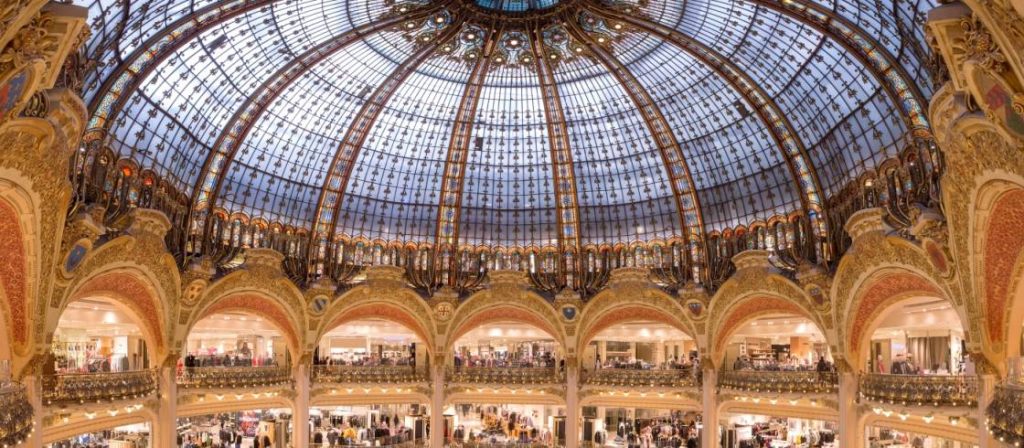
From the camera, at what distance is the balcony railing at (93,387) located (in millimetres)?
30797

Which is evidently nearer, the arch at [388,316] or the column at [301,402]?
the column at [301,402]

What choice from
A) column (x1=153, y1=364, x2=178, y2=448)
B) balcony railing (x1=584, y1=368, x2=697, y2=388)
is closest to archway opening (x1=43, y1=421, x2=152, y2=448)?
column (x1=153, y1=364, x2=178, y2=448)

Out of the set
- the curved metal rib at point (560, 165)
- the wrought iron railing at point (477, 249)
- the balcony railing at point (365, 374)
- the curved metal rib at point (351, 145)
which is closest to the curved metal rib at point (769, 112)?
the wrought iron railing at point (477, 249)

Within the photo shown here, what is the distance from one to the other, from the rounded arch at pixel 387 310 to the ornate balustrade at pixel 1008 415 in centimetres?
3070

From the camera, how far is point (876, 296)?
1407 inches

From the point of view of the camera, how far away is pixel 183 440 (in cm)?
4356

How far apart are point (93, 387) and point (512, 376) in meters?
22.6

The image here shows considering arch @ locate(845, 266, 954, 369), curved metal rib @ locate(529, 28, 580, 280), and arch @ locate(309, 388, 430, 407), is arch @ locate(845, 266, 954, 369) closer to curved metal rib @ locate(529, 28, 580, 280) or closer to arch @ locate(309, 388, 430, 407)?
curved metal rib @ locate(529, 28, 580, 280)

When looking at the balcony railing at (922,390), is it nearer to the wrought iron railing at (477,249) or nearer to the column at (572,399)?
the wrought iron railing at (477,249)

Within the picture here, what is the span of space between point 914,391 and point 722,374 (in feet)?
41.8

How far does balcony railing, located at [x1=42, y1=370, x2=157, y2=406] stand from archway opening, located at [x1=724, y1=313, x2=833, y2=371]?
97.2ft

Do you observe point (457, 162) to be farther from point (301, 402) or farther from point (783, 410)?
point (783, 410)

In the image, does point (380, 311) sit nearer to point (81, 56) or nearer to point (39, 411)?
point (39, 411)

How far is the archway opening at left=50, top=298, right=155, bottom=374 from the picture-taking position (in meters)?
39.4
